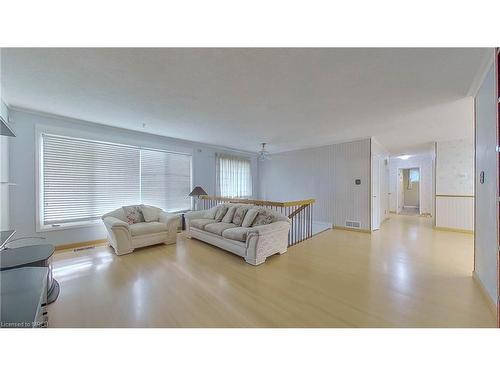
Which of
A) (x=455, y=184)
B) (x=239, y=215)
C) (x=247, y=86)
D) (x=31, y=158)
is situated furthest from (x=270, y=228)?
(x=455, y=184)

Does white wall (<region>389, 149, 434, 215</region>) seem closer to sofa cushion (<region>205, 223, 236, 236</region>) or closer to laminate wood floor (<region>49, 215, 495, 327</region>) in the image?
laminate wood floor (<region>49, 215, 495, 327</region>)

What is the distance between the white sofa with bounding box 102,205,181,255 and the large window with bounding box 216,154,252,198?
228 cm

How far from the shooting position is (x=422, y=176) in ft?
25.7

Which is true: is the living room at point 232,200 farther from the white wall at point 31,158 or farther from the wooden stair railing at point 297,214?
the wooden stair railing at point 297,214

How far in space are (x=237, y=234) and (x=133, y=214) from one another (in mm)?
2416

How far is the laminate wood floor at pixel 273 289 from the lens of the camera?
1.66m

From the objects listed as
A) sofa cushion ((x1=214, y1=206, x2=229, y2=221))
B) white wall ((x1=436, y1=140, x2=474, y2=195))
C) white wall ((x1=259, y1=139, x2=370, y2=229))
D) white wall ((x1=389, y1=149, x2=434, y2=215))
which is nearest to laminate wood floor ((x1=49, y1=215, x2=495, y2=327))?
sofa cushion ((x1=214, y1=206, x2=229, y2=221))

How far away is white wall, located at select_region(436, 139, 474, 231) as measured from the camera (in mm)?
4793

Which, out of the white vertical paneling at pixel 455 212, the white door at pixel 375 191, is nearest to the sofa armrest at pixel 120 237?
the white door at pixel 375 191

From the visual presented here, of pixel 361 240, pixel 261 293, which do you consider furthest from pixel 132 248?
pixel 361 240

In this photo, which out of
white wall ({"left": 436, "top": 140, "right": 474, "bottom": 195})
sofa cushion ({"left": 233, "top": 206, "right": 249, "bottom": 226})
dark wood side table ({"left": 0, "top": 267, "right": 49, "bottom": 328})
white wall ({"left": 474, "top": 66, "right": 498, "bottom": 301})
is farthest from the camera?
white wall ({"left": 436, "top": 140, "right": 474, "bottom": 195})

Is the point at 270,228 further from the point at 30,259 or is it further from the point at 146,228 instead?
the point at 30,259

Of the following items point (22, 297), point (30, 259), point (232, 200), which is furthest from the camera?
point (232, 200)

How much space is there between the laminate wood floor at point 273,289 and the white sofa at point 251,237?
151 millimetres
